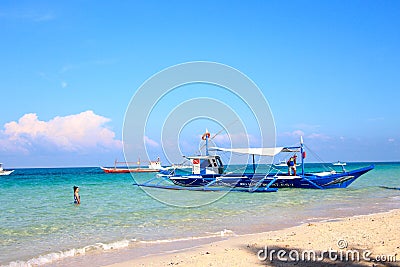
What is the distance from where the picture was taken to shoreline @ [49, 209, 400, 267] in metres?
8.41

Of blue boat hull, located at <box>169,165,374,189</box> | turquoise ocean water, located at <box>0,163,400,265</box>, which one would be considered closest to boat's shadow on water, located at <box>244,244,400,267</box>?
turquoise ocean water, located at <box>0,163,400,265</box>

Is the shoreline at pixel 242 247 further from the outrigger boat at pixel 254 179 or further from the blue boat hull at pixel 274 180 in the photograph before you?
the blue boat hull at pixel 274 180

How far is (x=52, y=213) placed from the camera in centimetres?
1917

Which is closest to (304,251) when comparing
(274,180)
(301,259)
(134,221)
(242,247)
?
(301,259)

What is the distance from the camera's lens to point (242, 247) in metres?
9.81

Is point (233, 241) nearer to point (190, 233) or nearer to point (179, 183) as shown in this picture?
point (190, 233)

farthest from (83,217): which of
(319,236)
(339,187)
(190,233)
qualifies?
(339,187)

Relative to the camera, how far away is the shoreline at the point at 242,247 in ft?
27.6

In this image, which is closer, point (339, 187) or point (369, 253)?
point (369, 253)

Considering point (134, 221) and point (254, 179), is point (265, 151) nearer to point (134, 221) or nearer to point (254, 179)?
point (254, 179)

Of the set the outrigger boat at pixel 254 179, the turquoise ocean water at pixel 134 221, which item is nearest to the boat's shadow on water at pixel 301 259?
the turquoise ocean water at pixel 134 221

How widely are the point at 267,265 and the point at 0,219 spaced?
14.1 meters

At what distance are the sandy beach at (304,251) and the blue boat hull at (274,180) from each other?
55.5 ft

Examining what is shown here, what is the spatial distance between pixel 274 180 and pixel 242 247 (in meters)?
19.0
